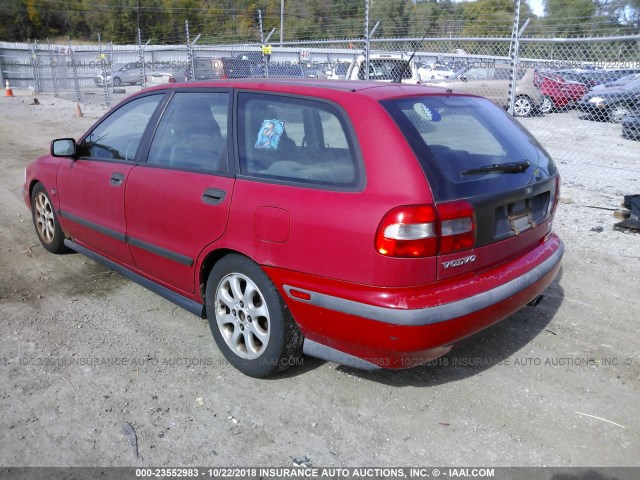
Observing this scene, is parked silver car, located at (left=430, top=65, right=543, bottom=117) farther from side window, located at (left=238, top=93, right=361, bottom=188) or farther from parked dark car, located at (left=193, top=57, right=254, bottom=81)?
side window, located at (left=238, top=93, right=361, bottom=188)

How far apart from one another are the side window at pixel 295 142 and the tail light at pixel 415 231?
300mm

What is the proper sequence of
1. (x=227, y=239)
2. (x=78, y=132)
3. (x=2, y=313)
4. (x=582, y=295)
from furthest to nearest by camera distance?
(x=78, y=132), (x=582, y=295), (x=2, y=313), (x=227, y=239)

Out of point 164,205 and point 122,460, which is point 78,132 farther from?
point 122,460

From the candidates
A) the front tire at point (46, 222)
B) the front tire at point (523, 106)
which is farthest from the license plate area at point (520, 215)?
the front tire at point (523, 106)

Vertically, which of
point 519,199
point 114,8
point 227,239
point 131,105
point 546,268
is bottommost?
point 546,268

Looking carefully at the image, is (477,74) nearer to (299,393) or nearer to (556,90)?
(556,90)

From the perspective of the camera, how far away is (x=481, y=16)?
19750 mm

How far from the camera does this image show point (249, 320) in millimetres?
3203

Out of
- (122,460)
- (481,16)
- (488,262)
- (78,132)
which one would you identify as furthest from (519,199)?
(481,16)

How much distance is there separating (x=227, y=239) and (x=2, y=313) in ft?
6.84

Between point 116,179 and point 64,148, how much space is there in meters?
0.76

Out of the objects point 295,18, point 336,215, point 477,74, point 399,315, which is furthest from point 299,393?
point 295,18

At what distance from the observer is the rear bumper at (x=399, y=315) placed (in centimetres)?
262

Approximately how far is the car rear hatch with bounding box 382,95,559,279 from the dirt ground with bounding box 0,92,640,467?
2.52ft
